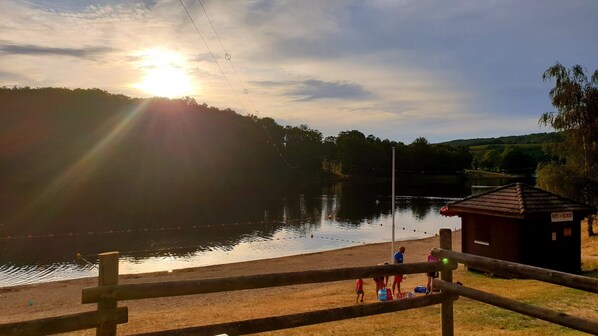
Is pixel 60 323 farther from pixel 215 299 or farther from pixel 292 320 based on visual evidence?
pixel 215 299

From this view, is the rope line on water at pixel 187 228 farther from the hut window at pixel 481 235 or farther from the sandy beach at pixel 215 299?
the hut window at pixel 481 235

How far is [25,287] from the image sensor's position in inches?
1084

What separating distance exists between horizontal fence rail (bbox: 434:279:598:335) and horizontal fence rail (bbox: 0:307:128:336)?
420 centimetres

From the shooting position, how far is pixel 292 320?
17.1 ft

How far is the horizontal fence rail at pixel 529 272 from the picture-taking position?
4.79 meters

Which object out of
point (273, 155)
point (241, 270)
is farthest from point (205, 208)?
point (273, 155)

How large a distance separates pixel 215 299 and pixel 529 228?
45.7 ft

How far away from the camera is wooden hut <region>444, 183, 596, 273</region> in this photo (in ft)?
59.9

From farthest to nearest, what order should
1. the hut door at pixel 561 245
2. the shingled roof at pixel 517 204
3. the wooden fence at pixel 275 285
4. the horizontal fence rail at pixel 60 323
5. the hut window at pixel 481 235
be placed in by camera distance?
the hut window at pixel 481 235
the hut door at pixel 561 245
the shingled roof at pixel 517 204
the wooden fence at pixel 275 285
the horizontal fence rail at pixel 60 323

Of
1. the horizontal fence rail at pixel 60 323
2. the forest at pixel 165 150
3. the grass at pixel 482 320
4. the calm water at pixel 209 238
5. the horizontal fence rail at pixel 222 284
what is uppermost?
the forest at pixel 165 150

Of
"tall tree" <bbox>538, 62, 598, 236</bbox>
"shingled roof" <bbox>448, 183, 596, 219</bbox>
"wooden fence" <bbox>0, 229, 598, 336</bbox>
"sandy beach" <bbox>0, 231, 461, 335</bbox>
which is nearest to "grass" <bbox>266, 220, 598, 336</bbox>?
"sandy beach" <bbox>0, 231, 461, 335</bbox>

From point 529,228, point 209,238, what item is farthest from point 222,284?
point 209,238

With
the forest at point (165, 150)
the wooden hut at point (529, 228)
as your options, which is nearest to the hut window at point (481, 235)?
the wooden hut at point (529, 228)

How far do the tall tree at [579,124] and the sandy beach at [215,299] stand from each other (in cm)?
1186
